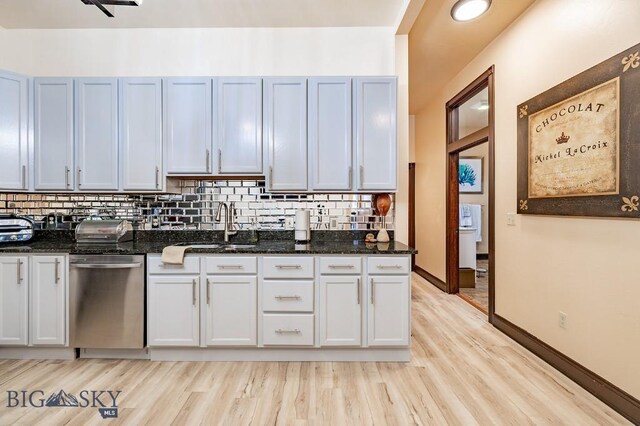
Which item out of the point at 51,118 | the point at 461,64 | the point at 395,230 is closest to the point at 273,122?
the point at 395,230

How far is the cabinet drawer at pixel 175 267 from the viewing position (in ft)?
7.73

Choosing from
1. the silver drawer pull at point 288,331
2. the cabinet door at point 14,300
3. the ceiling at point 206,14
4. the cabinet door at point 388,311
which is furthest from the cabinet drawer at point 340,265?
the cabinet door at point 14,300

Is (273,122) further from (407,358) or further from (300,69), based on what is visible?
(407,358)

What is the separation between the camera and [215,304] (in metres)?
2.36

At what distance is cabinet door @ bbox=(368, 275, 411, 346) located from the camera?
2.34m

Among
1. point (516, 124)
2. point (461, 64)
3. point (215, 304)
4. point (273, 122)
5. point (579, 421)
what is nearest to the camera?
point (579, 421)

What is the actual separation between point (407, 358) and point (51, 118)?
363 cm

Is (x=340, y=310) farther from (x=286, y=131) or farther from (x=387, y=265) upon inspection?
(x=286, y=131)

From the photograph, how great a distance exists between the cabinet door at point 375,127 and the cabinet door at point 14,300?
282 cm

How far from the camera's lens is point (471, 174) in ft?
20.6

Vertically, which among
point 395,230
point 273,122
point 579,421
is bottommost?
point 579,421

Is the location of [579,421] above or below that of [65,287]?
below

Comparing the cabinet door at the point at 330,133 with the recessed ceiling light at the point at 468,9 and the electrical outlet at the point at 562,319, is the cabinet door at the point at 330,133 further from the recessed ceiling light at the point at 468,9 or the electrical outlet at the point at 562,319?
the electrical outlet at the point at 562,319

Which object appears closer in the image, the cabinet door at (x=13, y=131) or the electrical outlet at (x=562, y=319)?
the electrical outlet at (x=562, y=319)
